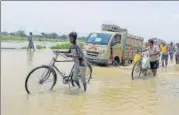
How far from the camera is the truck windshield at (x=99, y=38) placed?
68.2 feet

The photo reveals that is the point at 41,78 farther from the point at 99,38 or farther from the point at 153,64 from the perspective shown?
the point at 99,38

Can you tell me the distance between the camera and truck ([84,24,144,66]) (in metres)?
20.5

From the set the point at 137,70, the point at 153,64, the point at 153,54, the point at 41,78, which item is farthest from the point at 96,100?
the point at 153,64

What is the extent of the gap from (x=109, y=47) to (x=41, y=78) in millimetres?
10602

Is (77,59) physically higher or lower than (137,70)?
higher

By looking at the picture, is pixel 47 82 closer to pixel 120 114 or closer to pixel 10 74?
pixel 120 114

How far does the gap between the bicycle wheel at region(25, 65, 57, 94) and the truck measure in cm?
1000

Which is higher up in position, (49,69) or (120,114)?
(49,69)

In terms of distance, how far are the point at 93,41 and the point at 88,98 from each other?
37.7 ft

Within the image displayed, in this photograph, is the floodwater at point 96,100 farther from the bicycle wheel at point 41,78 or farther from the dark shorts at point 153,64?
the dark shorts at point 153,64

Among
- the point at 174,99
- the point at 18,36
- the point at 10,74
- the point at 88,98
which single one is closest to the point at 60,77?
the point at 88,98

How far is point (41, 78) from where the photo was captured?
10.4m

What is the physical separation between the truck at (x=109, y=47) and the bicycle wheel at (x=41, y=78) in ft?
32.8

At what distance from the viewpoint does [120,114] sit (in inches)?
315
